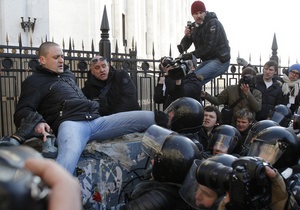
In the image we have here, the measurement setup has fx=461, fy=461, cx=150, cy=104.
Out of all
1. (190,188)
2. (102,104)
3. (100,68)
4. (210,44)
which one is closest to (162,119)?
(102,104)

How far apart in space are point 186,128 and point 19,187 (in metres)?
3.71

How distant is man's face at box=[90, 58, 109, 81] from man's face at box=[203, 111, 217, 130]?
122cm

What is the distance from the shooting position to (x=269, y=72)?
6559 millimetres

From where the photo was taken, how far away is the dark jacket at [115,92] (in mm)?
5230

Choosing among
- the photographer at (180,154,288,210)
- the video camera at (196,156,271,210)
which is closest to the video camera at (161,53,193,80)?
the photographer at (180,154,288,210)

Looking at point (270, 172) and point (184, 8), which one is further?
point (184, 8)

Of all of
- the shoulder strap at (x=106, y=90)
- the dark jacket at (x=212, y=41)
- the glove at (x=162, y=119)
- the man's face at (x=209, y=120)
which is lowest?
the man's face at (x=209, y=120)

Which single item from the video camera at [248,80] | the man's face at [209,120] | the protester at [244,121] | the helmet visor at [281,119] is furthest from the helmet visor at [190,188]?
the video camera at [248,80]

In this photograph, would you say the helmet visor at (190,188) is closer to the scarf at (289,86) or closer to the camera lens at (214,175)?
the camera lens at (214,175)

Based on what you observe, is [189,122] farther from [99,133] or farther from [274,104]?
[274,104]

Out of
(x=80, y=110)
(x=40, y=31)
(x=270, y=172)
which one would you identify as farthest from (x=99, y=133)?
(x=40, y=31)

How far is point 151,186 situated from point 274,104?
3.69 m

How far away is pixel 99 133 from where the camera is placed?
4.49 meters

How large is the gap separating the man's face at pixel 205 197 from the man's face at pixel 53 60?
7.45ft
